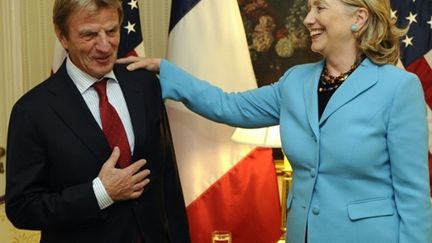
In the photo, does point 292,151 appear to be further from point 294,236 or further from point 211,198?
point 211,198

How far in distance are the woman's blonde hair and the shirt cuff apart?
87cm

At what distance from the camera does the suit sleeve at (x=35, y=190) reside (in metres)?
1.68

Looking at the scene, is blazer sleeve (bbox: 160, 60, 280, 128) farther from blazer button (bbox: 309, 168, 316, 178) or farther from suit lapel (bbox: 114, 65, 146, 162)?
blazer button (bbox: 309, 168, 316, 178)

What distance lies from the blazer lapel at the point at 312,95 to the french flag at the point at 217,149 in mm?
863

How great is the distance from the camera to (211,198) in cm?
281

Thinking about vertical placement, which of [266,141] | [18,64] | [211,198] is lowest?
[211,198]

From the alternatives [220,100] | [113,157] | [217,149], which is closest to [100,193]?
[113,157]

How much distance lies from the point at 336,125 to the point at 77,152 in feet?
A: 2.49

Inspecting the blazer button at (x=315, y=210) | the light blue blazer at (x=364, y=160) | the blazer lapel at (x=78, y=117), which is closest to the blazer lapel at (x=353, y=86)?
the light blue blazer at (x=364, y=160)

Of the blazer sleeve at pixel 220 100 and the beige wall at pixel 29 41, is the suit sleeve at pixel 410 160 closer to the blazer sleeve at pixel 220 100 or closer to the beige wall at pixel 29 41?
the blazer sleeve at pixel 220 100

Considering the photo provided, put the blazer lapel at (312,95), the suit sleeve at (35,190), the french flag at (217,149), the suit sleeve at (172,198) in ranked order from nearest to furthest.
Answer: the suit sleeve at (35,190) < the blazer lapel at (312,95) < the suit sleeve at (172,198) < the french flag at (217,149)

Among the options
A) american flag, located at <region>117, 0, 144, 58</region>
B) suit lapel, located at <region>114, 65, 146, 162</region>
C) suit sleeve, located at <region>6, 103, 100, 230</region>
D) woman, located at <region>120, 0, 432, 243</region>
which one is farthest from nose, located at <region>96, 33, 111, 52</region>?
american flag, located at <region>117, 0, 144, 58</region>

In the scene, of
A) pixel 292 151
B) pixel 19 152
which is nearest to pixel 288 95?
pixel 292 151

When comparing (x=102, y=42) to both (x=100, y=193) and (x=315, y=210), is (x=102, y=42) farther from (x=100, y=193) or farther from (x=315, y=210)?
(x=315, y=210)
